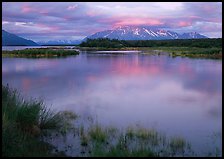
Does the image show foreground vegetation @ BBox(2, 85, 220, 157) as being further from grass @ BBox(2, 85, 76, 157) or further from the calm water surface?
the calm water surface

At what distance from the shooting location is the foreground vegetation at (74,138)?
717 cm

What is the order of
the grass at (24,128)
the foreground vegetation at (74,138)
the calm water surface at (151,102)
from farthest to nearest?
the calm water surface at (151,102) < the foreground vegetation at (74,138) < the grass at (24,128)

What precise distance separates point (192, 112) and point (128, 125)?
3.80 m

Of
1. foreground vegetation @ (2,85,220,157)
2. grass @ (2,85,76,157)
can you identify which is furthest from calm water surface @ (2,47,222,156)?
grass @ (2,85,76,157)

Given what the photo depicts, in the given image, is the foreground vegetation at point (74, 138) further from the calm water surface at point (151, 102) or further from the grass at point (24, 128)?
the calm water surface at point (151, 102)

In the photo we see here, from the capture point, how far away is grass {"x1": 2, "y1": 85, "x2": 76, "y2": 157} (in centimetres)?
679

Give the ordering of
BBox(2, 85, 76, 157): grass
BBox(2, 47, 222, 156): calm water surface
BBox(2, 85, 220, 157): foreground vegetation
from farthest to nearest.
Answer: BBox(2, 47, 222, 156): calm water surface, BBox(2, 85, 220, 157): foreground vegetation, BBox(2, 85, 76, 157): grass

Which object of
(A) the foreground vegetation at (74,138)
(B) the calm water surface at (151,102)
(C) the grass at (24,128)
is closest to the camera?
(C) the grass at (24,128)

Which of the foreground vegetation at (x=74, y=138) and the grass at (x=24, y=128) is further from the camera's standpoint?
the foreground vegetation at (x=74, y=138)

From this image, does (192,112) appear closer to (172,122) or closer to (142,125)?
(172,122)

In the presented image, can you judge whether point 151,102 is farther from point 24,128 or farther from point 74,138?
point 24,128

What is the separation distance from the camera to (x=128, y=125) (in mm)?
11445

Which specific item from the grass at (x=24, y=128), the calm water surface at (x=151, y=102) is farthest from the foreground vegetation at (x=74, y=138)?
the calm water surface at (x=151, y=102)

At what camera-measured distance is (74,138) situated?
31.0 ft
